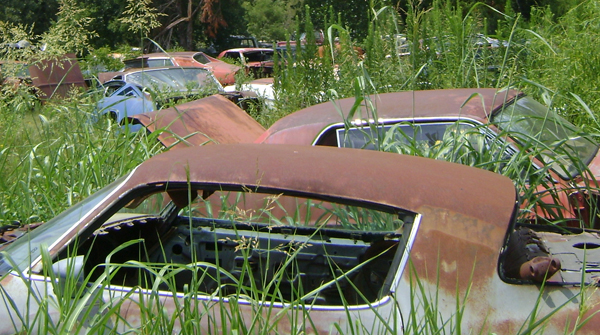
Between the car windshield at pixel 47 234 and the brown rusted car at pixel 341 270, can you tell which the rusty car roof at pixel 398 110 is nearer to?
the brown rusted car at pixel 341 270

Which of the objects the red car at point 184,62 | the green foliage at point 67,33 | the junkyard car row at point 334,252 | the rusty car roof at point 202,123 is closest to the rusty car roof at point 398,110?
the rusty car roof at point 202,123

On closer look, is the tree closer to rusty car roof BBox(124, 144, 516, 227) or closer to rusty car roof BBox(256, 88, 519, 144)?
rusty car roof BBox(256, 88, 519, 144)

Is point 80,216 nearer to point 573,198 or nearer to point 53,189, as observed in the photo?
point 53,189

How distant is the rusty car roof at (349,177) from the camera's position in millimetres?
2055

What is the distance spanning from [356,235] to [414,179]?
1.02 m

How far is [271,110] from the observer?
23.4 ft

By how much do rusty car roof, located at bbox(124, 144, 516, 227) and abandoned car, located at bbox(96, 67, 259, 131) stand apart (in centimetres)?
298

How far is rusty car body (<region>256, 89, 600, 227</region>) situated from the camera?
3.52 meters

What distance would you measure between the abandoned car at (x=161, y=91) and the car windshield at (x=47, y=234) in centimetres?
267

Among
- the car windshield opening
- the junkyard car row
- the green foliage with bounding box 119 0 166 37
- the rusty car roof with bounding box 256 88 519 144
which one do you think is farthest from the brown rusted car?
the green foliage with bounding box 119 0 166 37

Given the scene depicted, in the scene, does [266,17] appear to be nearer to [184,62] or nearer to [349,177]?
[184,62]

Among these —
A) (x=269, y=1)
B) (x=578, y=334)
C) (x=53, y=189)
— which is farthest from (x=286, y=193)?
(x=269, y=1)

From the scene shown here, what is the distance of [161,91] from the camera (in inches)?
284

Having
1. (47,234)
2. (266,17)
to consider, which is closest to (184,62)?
(47,234)
